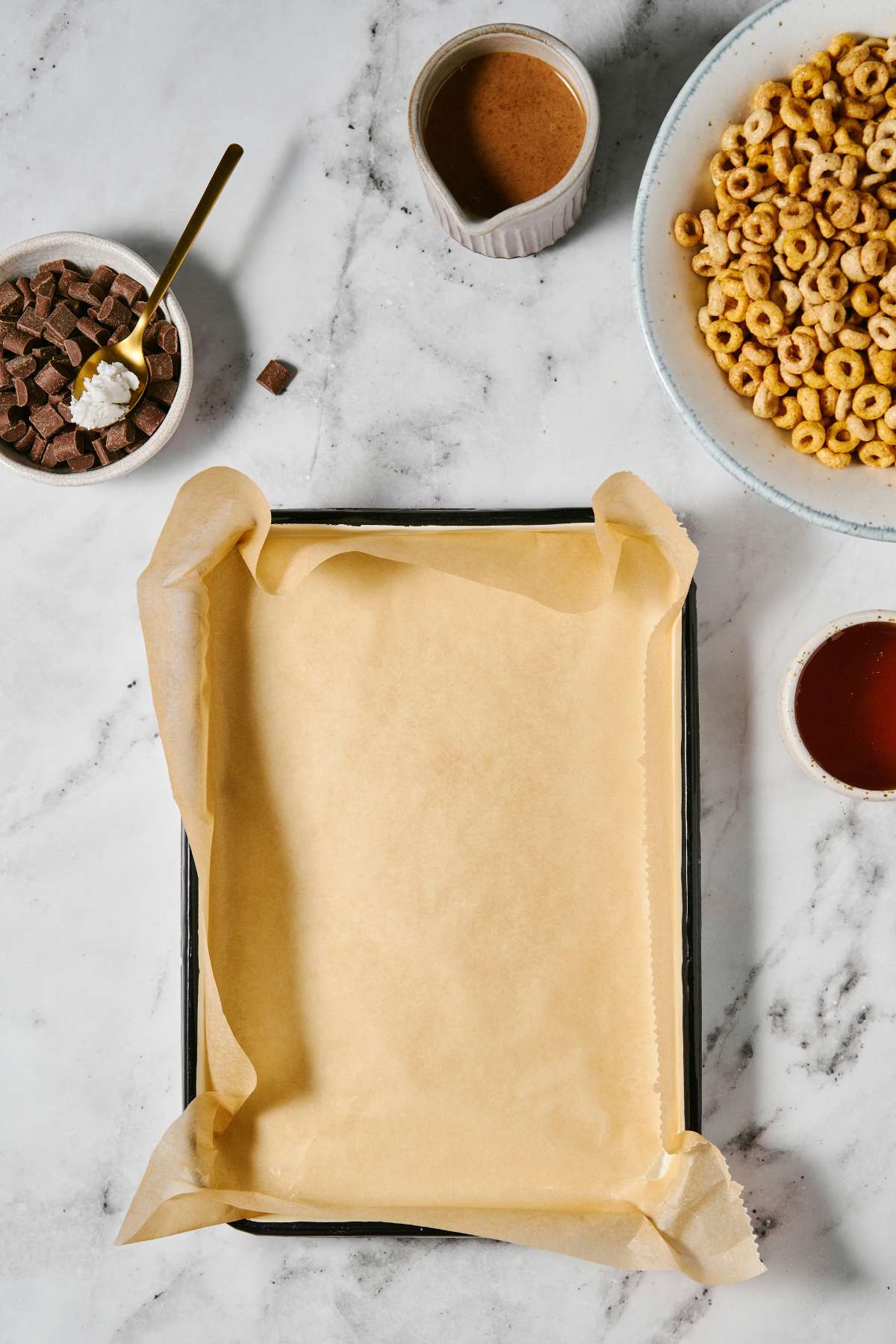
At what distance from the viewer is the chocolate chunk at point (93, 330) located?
857 mm

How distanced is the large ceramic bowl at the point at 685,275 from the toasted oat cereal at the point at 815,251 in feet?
0.04

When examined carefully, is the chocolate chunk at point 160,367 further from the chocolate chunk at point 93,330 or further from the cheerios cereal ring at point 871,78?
the cheerios cereal ring at point 871,78

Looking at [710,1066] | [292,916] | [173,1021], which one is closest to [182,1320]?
[173,1021]

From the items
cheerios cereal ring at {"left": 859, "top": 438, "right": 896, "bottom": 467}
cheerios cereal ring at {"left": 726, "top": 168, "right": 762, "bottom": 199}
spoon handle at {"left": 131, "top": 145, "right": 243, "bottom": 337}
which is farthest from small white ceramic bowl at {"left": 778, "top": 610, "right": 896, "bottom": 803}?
spoon handle at {"left": 131, "top": 145, "right": 243, "bottom": 337}

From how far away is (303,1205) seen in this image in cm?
81

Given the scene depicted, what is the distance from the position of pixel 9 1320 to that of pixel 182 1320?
6.1 inches

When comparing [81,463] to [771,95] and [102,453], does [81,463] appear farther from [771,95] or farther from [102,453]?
[771,95]

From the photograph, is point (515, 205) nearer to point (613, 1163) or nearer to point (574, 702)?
point (574, 702)

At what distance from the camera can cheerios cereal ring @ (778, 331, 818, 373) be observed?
77 cm

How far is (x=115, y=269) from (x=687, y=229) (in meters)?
0.46

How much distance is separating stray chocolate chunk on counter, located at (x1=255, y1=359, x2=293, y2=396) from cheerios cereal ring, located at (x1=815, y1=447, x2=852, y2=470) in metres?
0.44

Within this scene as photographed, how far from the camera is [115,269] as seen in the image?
2.87ft

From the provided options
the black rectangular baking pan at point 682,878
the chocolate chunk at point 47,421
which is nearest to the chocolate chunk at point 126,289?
the chocolate chunk at point 47,421

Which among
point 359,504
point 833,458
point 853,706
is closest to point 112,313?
point 359,504
